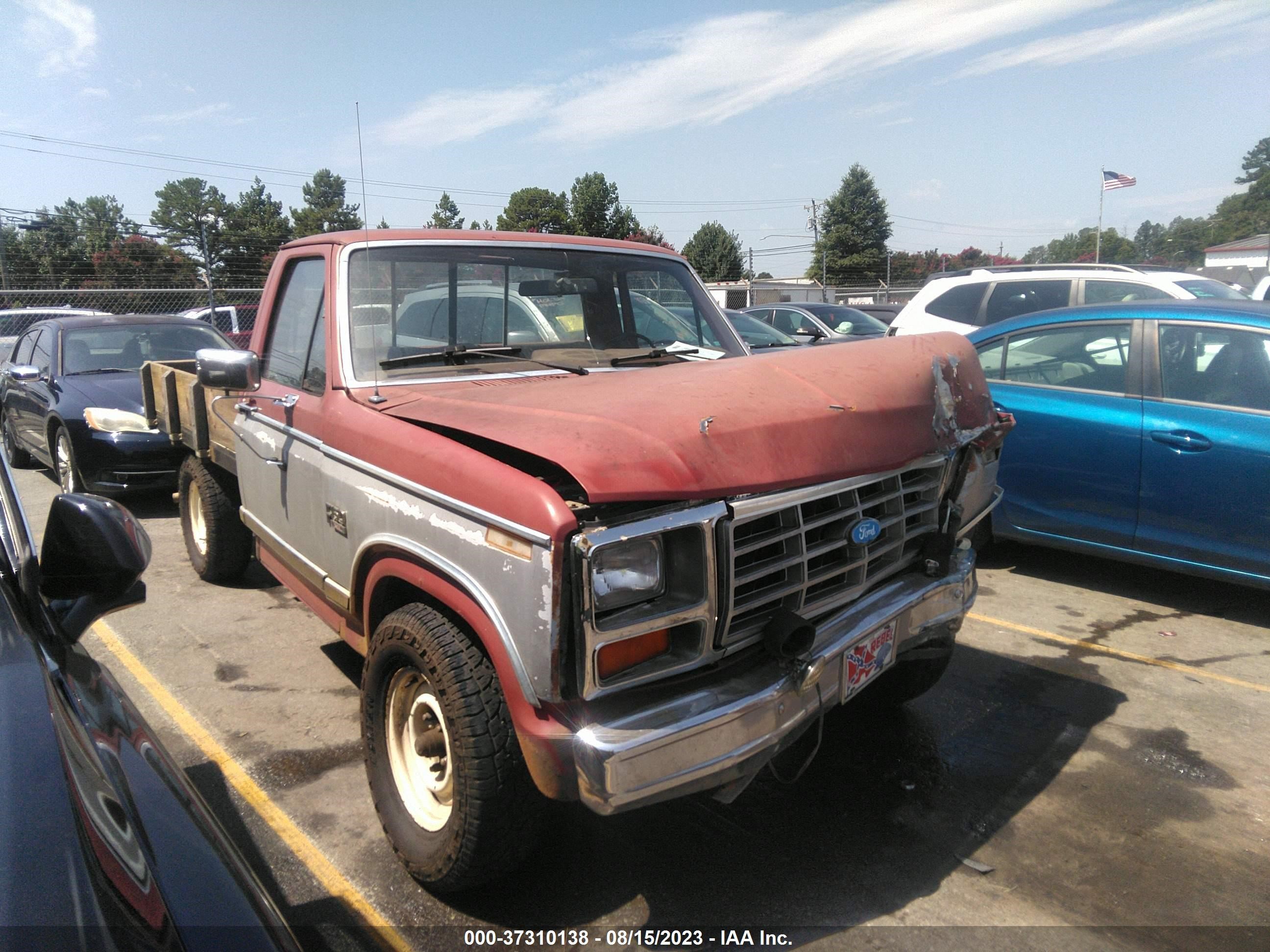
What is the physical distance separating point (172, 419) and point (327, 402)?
3.17 m

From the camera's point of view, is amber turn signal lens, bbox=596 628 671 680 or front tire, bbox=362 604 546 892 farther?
front tire, bbox=362 604 546 892

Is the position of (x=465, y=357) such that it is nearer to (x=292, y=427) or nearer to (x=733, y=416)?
(x=292, y=427)

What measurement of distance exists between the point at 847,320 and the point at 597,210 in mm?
52078

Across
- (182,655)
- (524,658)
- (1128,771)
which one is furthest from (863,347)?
(182,655)

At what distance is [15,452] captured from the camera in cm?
1030

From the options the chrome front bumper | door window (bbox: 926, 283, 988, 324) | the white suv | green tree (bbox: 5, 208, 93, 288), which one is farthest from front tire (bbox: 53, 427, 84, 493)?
green tree (bbox: 5, 208, 93, 288)

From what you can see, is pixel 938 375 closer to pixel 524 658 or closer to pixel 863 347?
pixel 863 347

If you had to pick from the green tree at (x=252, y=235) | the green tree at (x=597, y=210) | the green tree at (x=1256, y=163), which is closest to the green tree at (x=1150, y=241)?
the green tree at (x=1256, y=163)

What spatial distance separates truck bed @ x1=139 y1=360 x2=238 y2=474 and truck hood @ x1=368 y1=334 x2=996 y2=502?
6.98 feet

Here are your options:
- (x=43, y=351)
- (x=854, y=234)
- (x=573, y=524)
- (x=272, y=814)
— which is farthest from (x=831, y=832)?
(x=854, y=234)

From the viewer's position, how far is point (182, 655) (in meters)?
4.55

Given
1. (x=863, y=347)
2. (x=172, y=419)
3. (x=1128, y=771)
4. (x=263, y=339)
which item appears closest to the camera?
(x=863, y=347)

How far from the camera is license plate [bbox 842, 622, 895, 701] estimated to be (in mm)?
2533

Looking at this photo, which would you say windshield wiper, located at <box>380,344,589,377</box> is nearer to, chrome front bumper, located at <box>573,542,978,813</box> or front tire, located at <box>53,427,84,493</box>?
chrome front bumper, located at <box>573,542,978,813</box>
